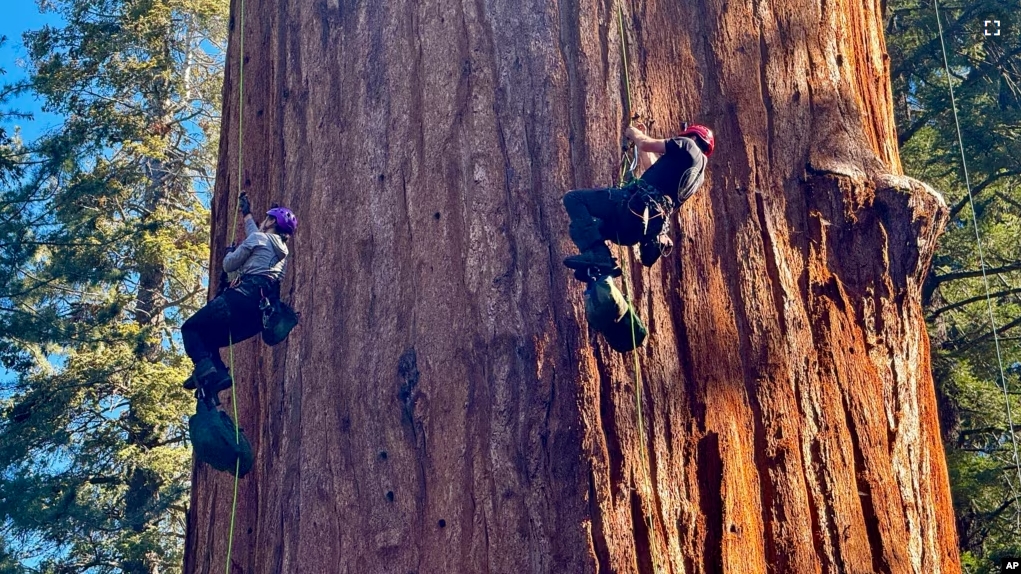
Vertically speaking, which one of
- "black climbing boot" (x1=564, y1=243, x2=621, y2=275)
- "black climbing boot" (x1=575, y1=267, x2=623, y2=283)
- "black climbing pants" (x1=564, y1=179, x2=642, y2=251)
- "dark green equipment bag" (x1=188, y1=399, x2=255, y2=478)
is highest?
"black climbing pants" (x1=564, y1=179, x2=642, y2=251)

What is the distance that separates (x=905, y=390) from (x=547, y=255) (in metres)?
2.16

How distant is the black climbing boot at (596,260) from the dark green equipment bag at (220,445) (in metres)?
1.89

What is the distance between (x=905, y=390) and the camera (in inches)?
222

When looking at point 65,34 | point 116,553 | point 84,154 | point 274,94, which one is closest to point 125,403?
point 116,553

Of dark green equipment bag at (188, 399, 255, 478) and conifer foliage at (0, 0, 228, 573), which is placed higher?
conifer foliage at (0, 0, 228, 573)

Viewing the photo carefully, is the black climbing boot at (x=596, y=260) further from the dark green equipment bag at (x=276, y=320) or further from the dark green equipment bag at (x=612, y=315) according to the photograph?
the dark green equipment bag at (x=276, y=320)

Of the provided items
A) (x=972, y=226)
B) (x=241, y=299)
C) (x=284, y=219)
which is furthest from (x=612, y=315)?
(x=972, y=226)

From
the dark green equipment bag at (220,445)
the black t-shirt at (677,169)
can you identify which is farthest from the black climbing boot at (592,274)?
the dark green equipment bag at (220,445)

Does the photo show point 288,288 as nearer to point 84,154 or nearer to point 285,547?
point 285,547

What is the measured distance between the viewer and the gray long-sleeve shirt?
17.6 ft

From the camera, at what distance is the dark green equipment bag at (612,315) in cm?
452

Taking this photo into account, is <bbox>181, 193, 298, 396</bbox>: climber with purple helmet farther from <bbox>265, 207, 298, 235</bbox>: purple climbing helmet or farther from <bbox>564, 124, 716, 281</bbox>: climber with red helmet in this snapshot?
<bbox>564, 124, 716, 281</bbox>: climber with red helmet

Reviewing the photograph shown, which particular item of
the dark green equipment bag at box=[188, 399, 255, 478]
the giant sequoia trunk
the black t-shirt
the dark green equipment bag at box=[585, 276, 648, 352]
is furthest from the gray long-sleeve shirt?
the black t-shirt

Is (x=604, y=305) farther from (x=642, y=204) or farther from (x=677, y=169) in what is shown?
(x=677, y=169)
